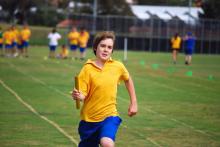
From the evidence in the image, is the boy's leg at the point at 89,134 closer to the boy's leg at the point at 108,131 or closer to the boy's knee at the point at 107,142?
the boy's leg at the point at 108,131

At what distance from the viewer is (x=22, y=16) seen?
9600cm

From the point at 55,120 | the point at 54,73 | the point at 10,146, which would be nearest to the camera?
the point at 10,146

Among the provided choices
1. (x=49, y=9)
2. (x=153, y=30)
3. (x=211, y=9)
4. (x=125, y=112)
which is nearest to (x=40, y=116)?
(x=125, y=112)

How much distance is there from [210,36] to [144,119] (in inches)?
2001

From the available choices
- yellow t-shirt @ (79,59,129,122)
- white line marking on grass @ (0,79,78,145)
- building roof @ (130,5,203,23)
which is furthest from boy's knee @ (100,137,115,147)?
building roof @ (130,5,203,23)

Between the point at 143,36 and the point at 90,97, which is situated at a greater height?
the point at 90,97

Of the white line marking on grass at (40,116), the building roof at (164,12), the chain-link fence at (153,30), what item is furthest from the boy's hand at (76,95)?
the building roof at (164,12)

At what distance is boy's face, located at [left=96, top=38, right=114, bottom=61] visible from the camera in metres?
8.79

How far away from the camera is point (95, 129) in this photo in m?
8.82

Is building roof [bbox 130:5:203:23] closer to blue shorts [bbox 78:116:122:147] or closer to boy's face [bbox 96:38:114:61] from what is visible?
boy's face [bbox 96:38:114:61]

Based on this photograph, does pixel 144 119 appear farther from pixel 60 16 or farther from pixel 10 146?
pixel 60 16

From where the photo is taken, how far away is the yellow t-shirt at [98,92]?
8.89m

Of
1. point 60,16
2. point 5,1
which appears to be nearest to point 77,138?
point 5,1

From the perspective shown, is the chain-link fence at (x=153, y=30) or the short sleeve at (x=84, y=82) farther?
the chain-link fence at (x=153, y=30)
